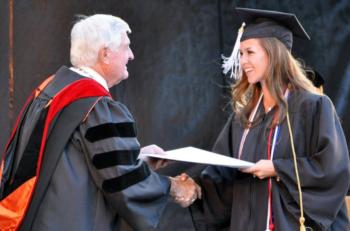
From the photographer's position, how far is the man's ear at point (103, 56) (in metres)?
3.24

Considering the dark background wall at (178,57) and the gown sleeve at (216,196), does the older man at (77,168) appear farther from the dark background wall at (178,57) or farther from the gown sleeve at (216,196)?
the dark background wall at (178,57)

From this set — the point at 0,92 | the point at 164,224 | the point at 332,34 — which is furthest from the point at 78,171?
the point at 332,34

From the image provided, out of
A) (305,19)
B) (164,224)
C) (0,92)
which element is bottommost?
(164,224)

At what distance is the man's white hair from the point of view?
3219 mm

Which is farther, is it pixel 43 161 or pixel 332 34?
pixel 332 34

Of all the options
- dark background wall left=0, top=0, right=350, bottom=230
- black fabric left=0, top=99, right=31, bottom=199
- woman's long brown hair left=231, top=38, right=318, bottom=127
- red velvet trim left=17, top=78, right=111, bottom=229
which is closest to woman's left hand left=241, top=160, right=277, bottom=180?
woman's long brown hair left=231, top=38, right=318, bottom=127

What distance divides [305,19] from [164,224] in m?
1.79

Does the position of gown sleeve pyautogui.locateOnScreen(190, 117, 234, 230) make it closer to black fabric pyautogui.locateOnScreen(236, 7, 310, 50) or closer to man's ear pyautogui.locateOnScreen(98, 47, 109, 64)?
black fabric pyautogui.locateOnScreen(236, 7, 310, 50)

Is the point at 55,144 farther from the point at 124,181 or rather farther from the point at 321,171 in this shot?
the point at 321,171

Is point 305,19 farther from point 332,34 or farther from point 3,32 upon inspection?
point 3,32

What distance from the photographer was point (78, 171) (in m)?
3.09

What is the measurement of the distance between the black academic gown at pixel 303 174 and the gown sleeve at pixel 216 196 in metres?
0.12

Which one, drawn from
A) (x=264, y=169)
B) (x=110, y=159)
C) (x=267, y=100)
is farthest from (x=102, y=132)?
(x=267, y=100)

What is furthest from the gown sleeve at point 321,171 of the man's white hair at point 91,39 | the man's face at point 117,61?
the man's white hair at point 91,39
